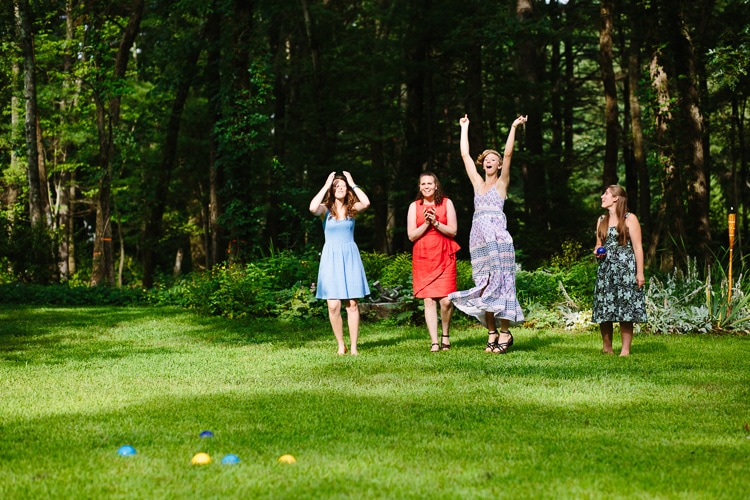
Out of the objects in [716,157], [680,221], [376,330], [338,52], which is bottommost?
[376,330]

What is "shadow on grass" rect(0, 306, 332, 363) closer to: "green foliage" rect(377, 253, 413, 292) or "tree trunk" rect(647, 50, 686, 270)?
"green foliage" rect(377, 253, 413, 292)

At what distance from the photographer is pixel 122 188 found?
29109 millimetres

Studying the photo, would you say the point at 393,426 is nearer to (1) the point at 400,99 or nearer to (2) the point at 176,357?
(2) the point at 176,357

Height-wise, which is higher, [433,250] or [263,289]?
[433,250]

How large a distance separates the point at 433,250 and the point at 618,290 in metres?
2.02

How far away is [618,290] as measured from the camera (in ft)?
29.7

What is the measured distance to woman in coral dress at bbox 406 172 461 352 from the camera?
370 inches

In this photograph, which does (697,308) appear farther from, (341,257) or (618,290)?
(341,257)

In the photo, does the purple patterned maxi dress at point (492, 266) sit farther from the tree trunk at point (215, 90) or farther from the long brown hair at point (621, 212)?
the tree trunk at point (215, 90)

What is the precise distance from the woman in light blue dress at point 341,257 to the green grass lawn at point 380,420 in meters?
0.45

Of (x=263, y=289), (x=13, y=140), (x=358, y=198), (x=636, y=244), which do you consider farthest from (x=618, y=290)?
(x=13, y=140)

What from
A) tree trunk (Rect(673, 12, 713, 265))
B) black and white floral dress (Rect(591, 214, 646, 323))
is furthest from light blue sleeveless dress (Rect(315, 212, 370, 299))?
tree trunk (Rect(673, 12, 713, 265))

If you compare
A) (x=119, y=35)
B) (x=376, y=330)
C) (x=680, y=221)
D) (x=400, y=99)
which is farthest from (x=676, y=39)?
(x=119, y=35)

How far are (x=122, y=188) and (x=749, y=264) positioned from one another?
21010 mm
